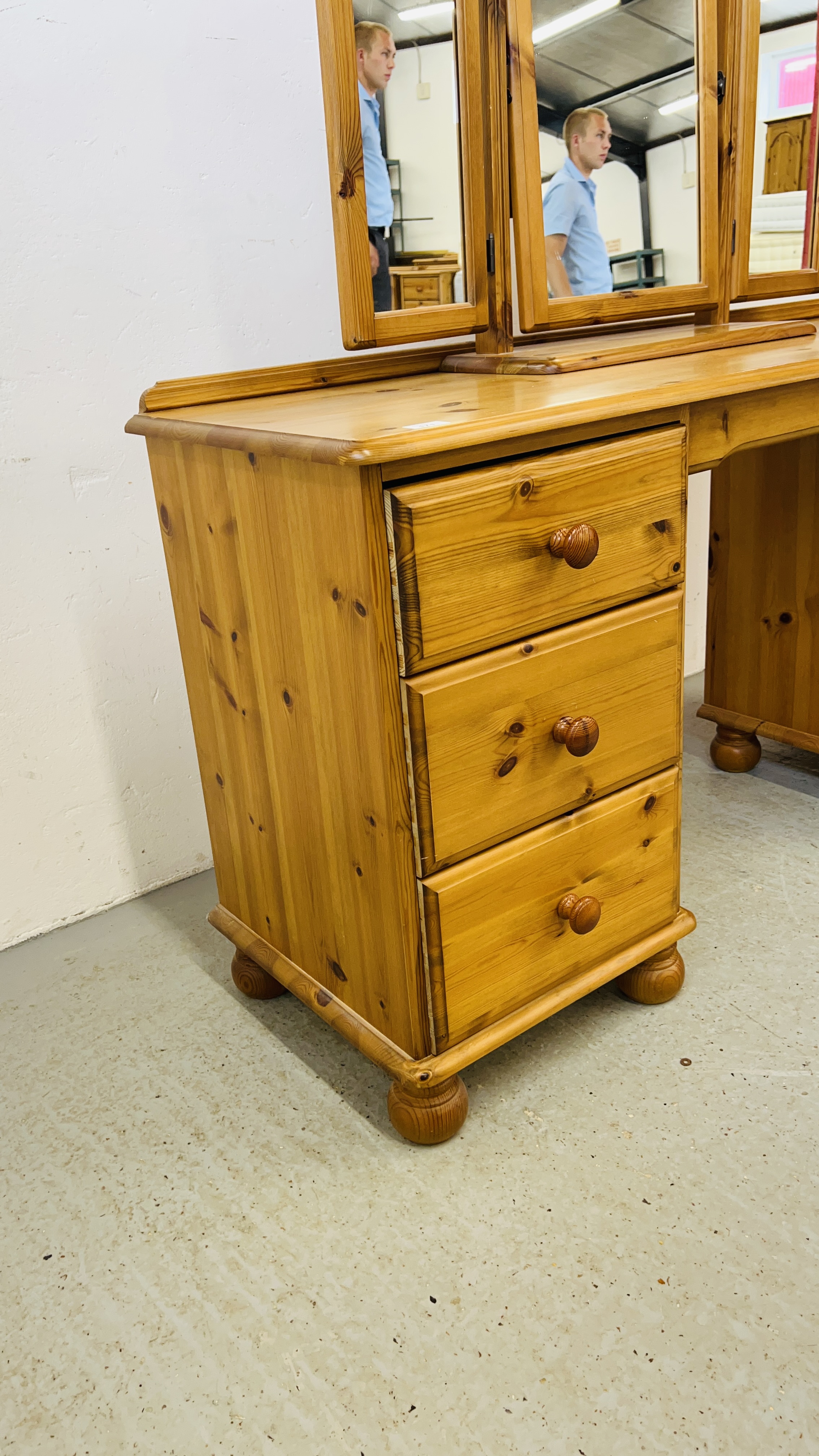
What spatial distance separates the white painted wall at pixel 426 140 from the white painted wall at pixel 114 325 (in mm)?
331

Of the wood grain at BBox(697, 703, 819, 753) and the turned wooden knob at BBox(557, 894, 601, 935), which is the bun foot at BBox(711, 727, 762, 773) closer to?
the wood grain at BBox(697, 703, 819, 753)

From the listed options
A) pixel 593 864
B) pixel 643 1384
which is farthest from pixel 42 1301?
pixel 593 864

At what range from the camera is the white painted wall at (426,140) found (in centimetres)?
126

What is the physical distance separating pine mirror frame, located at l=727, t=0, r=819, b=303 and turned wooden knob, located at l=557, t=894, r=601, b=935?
1061mm

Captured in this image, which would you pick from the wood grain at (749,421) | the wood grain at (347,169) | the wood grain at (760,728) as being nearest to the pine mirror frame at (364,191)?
the wood grain at (347,169)

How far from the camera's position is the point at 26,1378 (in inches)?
36.8

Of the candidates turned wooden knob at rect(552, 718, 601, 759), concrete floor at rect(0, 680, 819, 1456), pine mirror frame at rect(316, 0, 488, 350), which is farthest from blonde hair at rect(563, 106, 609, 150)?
concrete floor at rect(0, 680, 819, 1456)

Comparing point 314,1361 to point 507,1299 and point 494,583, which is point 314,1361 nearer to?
point 507,1299

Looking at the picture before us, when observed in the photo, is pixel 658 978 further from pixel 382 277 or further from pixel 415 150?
pixel 415 150

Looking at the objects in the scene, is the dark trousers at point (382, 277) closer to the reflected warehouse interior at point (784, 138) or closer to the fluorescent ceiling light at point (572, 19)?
the fluorescent ceiling light at point (572, 19)

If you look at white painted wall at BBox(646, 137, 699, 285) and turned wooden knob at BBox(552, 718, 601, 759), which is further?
white painted wall at BBox(646, 137, 699, 285)

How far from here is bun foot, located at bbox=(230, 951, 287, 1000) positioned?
140cm

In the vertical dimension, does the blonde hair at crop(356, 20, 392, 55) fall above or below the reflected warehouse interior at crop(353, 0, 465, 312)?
above

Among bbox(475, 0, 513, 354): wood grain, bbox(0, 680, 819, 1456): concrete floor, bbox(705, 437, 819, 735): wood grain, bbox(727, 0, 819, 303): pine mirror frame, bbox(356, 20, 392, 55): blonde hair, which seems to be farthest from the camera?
bbox(705, 437, 819, 735): wood grain
